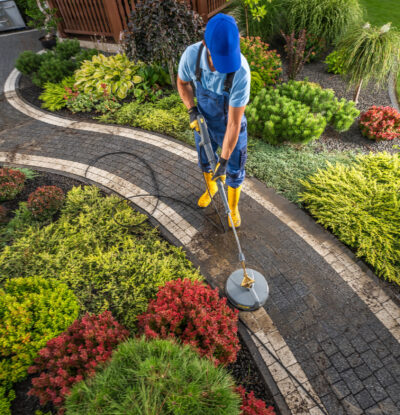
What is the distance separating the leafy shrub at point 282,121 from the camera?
4.37 m

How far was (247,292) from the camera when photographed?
9.54 ft

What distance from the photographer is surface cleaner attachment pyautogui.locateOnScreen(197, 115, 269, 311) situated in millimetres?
2752

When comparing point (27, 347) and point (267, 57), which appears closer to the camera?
point (27, 347)

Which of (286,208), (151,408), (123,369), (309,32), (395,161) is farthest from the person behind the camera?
(309,32)

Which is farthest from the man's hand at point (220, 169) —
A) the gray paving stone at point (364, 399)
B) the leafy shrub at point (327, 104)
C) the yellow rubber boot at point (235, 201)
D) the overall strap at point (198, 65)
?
the leafy shrub at point (327, 104)

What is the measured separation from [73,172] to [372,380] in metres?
5.04

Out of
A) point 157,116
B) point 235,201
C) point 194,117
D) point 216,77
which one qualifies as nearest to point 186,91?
point 194,117

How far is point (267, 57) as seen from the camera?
5793 millimetres

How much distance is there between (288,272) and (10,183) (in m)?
4.28

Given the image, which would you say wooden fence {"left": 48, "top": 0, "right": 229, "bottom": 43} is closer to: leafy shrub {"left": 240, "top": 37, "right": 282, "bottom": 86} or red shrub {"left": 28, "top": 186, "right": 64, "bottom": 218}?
leafy shrub {"left": 240, "top": 37, "right": 282, "bottom": 86}

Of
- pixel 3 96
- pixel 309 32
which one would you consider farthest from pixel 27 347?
pixel 309 32

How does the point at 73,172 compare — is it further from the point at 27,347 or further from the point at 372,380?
the point at 372,380

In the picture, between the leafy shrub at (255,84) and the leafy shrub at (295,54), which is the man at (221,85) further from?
the leafy shrub at (295,54)

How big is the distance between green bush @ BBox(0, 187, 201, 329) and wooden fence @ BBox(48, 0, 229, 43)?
6.38 metres
